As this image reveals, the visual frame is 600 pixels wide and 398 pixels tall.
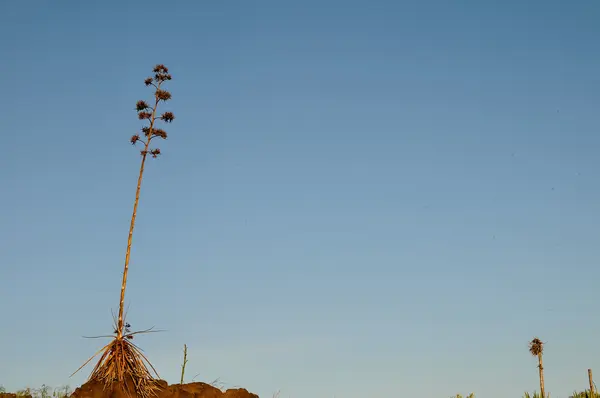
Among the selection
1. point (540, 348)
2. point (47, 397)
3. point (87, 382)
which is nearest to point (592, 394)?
point (87, 382)

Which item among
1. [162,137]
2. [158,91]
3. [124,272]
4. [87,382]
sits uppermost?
[158,91]

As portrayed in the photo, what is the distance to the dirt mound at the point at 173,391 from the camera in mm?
26625

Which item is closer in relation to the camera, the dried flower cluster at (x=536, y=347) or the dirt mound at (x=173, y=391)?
the dirt mound at (x=173, y=391)

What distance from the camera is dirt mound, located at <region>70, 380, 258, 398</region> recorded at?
26.6 metres

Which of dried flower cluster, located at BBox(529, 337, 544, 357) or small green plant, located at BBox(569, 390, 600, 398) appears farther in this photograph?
Result: dried flower cluster, located at BBox(529, 337, 544, 357)

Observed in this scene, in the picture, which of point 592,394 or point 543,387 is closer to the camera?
point 592,394

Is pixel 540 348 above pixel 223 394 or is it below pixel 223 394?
above

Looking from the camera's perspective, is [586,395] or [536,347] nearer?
[586,395]

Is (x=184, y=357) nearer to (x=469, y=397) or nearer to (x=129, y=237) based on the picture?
(x=129, y=237)

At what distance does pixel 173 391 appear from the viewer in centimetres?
2877

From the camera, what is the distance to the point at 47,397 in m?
37.1

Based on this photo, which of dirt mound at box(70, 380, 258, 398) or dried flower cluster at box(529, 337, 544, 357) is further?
dried flower cluster at box(529, 337, 544, 357)

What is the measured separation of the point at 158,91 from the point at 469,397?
743 inches

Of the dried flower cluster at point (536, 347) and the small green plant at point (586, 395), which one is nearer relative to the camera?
the small green plant at point (586, 395)
